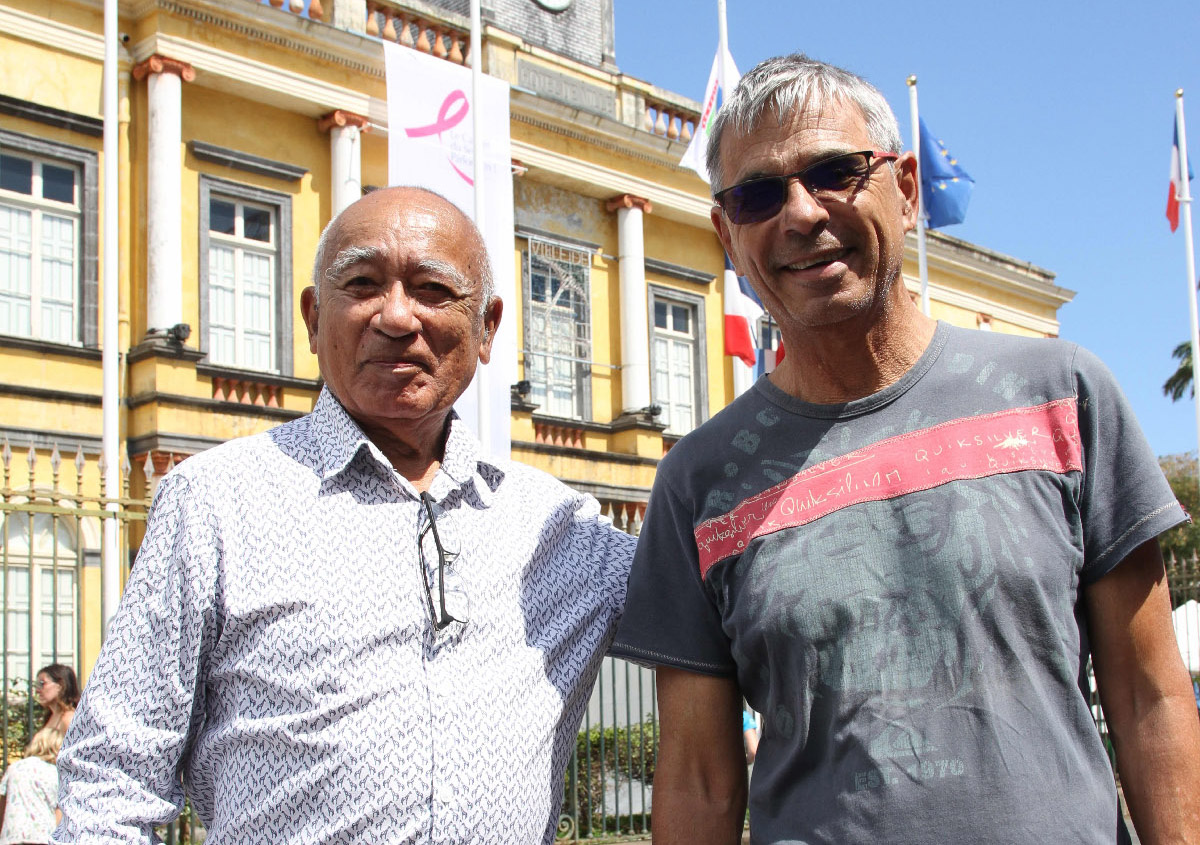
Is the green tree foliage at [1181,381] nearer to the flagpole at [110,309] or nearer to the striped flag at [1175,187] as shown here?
the striped flag at [1175,187]

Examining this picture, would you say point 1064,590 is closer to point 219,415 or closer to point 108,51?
point 108,51

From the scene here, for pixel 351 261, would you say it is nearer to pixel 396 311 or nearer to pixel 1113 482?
pixel 396 311

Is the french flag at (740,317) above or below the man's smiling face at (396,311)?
above

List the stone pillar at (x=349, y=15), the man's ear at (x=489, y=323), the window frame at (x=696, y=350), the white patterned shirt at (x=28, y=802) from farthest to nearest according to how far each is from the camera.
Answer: the window frame at (x=696, y=350), the stone pillar at (x=349, y=15), the white patterned shirt at (x=28, y=802), the man's ear at (x=489, y=323)

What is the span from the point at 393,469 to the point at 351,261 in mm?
424

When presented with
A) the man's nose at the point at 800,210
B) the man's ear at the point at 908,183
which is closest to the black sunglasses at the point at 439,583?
the man's nose at the point at 800,210

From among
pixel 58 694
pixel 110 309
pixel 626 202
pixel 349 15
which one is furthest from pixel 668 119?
pixel 58 694

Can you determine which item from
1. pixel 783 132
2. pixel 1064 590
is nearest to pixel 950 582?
pixel 1064 590

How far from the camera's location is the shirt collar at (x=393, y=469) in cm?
255

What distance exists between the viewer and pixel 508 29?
18.8 meters

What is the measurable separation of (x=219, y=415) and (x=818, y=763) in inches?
483

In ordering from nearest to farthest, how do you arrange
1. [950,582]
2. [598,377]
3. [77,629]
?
1. [950,582]
2. [77,629]
3. [598,377]

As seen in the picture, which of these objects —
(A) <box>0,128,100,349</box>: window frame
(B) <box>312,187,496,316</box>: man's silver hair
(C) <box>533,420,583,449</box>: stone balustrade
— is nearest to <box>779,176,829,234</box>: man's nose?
(B) <box>312,187,496,316</box>: man's silver hair

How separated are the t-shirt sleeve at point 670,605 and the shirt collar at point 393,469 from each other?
38 centimetres
